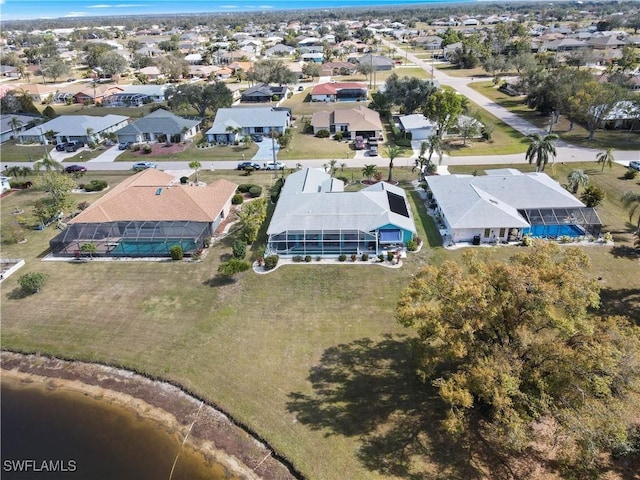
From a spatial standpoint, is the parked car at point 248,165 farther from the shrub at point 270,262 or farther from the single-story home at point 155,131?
the shrub at point 270,262

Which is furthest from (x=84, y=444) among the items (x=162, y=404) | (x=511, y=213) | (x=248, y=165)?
(x=248, y=165)

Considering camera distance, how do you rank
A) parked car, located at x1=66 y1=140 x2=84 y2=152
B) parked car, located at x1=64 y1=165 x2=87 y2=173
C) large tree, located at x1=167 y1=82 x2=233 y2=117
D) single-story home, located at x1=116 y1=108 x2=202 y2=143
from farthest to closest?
large tree, located at x1=167 y1=82 x2=233 y2=117 → single-story home, located at x1=116 y1=108 x2=202 y2=143 → parked car, located at x1=66 y1=140 x2=84 y2=152 → parked car, located at x1=64 y1=165 x2=87 y2=173

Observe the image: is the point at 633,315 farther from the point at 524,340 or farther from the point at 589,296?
the point at 524,340

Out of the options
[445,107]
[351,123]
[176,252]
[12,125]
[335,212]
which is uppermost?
[445,107]

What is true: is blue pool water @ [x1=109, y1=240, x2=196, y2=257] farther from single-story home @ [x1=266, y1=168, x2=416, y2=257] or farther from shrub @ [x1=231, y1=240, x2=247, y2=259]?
single-story home @ [x1=266, y1=168, x2=416, y2=257]

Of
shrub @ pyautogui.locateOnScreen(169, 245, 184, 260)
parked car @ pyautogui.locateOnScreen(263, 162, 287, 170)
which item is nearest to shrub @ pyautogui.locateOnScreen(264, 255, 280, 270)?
shrub @ pyautogui.locateOnScreen(169, 245, 184, 260)

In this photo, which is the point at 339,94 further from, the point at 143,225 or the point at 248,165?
the point at 143,225
